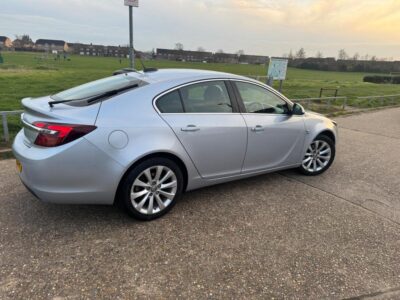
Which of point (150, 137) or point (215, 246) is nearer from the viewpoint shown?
point (215, 246)

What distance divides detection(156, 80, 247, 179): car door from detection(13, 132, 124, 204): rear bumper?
2.57 feet

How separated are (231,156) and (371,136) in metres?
5.62

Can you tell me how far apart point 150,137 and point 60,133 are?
31.0 inches

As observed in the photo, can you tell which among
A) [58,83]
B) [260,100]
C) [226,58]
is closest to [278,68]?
[260,100]

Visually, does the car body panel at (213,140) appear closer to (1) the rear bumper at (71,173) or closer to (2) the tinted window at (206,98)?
(2) the tinted window at (206,98)

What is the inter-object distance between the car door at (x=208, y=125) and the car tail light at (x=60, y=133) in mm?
790

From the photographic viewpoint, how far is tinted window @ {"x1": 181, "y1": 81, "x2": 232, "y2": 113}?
3527 millimetres

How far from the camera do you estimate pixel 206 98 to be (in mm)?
3678

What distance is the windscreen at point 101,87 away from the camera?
338 cm

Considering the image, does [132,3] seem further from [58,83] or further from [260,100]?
[58,83]

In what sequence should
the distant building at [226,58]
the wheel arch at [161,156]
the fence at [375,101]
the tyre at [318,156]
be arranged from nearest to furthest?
the wheel arch at [161,156]
the tyre at [318,156]
the fence at [375,101]
the distant building at [226,58]

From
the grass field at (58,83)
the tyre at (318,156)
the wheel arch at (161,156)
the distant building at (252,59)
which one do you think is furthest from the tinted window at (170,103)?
the distant building at (252,59)

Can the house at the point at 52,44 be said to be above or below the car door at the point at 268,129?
above

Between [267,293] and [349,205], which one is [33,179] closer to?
[267,293]
